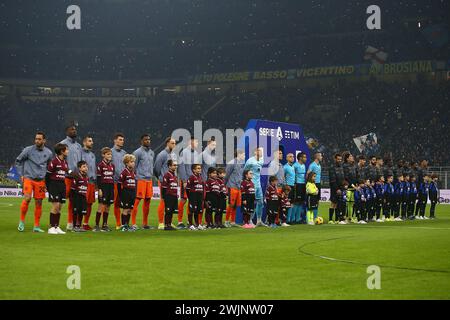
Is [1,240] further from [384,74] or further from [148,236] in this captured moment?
[384,74]

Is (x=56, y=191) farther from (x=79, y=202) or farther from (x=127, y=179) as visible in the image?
(x=127, y=179)

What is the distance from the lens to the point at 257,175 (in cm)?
2091

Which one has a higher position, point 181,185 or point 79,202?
point 181,185

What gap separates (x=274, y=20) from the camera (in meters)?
58.1

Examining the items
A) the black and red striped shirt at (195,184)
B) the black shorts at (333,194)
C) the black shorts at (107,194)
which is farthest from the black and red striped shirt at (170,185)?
the black shorts at (333,194)

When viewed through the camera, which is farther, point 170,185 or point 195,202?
point 195,202

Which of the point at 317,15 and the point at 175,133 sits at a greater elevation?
the point at 317,15

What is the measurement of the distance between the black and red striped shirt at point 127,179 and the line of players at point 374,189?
710 cm

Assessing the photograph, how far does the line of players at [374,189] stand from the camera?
22750mm

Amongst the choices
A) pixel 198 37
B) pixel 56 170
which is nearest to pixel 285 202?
pixel 56 170

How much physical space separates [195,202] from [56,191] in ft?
12.9

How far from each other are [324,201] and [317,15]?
795 inches

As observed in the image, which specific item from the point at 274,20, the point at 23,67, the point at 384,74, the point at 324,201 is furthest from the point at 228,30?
the point at 324,201

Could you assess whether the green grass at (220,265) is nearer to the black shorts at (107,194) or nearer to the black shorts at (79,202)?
the black shorts at (79,202)
